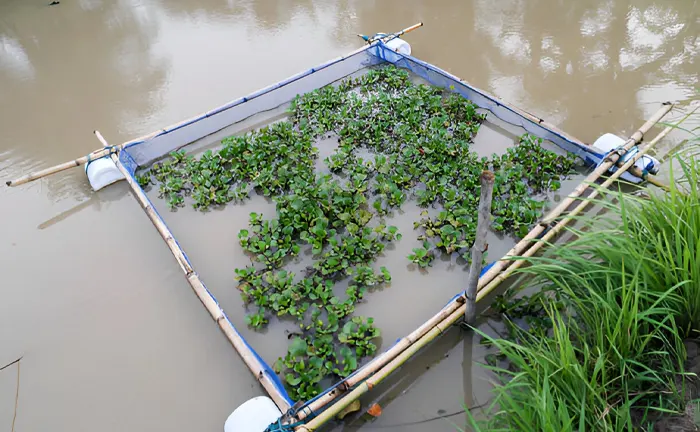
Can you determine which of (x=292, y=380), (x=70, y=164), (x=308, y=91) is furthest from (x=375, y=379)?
(x=308, y=91)

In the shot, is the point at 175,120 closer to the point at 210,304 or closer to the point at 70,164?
the point at 70,164

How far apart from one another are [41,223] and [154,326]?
2028 millimetres

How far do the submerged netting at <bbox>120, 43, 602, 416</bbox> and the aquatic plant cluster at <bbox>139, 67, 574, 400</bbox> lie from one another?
0.16 meters

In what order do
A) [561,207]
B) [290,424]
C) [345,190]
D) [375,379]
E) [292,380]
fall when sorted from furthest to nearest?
[345,190] < [561,207] < [292,380] < [375,379] < [290,424]

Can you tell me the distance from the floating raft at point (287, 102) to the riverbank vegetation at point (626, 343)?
2.28 feet

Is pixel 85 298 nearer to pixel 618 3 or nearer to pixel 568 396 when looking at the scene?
pixel 568 396

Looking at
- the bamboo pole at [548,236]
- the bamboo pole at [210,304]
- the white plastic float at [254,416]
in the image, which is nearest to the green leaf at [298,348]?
the bamboo pole at [210,304]

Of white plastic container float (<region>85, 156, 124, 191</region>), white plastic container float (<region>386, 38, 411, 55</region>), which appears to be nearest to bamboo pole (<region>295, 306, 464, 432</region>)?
white plastic container float (<region>85, 156, 124, 191</region>)

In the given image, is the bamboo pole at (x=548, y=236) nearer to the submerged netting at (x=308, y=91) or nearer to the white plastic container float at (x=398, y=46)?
the submerged netting at (x=308, y=91)

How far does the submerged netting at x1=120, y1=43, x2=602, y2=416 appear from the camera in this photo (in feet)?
16.5

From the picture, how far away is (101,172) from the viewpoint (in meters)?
4.87

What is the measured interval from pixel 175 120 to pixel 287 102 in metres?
1.50

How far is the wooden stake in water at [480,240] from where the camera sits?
2590 mm

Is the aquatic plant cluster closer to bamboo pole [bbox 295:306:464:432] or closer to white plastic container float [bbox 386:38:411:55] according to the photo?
bamboo pole [bbox 295:306:464:432]
